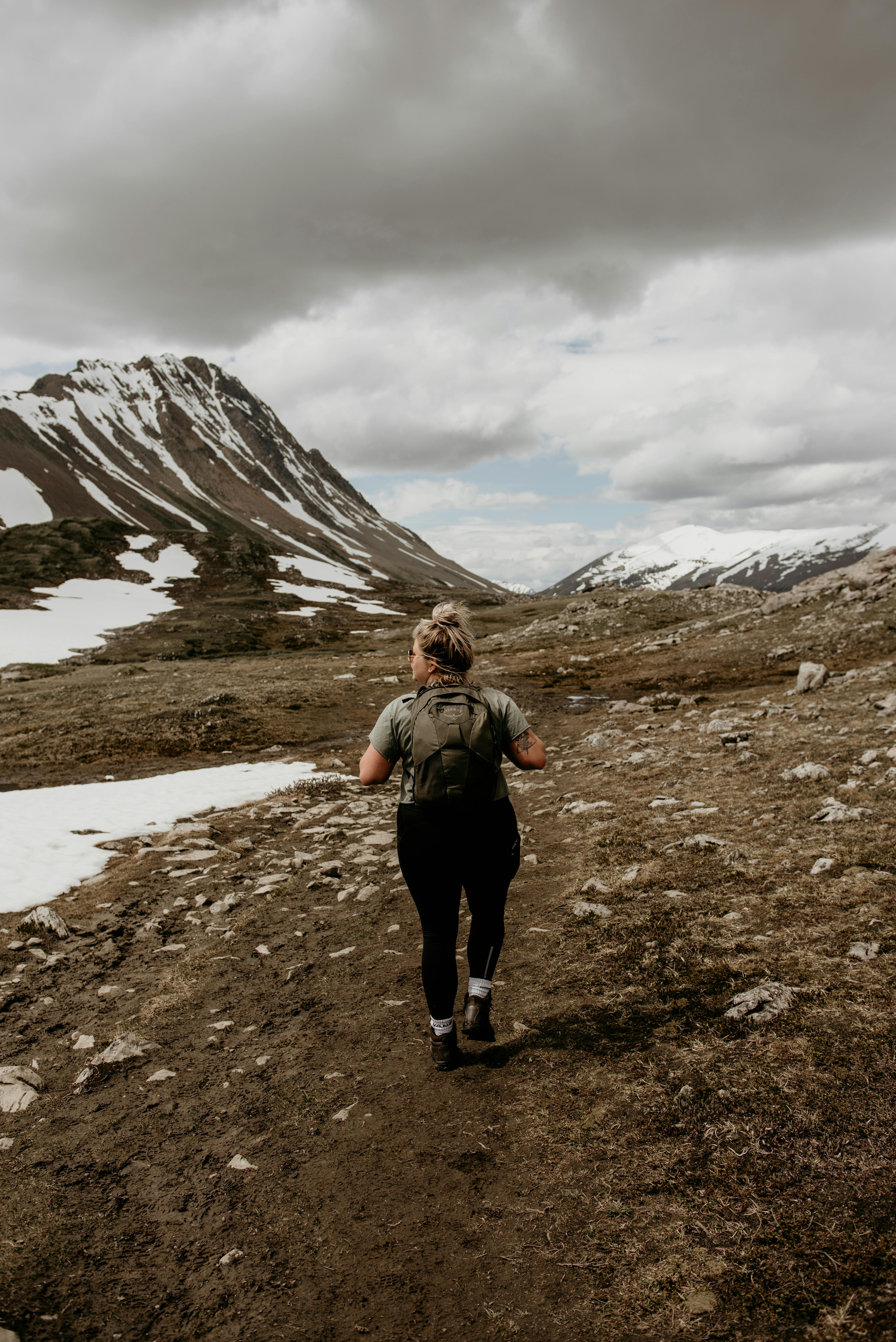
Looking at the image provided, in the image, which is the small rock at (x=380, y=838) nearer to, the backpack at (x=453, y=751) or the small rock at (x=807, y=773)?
the small rock at (x=807, y=773)

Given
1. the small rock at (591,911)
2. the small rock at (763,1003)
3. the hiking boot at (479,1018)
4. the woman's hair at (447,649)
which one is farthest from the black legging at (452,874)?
the small rock at (591,911)

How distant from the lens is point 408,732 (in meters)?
5.48

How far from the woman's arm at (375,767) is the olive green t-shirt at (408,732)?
0.10 feet

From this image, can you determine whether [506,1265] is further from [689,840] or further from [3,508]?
[3,508]

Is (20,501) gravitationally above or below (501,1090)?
above

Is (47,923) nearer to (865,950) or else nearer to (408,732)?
(408,732)

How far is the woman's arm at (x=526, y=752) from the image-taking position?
563cm

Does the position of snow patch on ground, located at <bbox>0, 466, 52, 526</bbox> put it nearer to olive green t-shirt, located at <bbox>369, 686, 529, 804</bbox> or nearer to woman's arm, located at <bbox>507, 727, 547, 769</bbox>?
olive green t-shirt, located at <bbox>369, 686, 529, 804</bbox>

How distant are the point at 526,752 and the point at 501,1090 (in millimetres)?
2633

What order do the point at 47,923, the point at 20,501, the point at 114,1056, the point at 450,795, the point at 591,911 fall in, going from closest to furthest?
the point at 450,795 → the point at 114,1056 → the point at 591,911 → the point at 47,923 → the point at 20,501

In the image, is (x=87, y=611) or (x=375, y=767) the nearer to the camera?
(x=375, y=767)

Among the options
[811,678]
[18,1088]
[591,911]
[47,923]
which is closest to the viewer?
[18,1088]

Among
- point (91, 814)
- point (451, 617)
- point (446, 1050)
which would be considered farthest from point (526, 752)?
point (91, 814)

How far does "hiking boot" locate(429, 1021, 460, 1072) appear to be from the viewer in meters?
5.76
